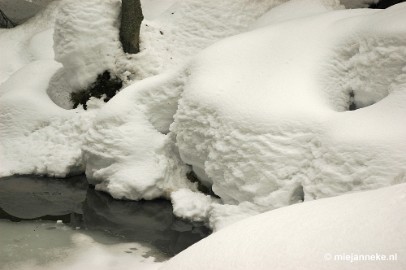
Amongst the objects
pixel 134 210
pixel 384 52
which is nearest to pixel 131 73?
pixel 134 210

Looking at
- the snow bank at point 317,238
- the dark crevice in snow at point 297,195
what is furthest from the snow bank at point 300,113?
the snow bank at point 317,238

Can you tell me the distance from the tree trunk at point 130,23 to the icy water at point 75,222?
10.3 ft

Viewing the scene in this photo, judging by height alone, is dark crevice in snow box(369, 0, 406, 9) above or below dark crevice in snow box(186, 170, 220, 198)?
above

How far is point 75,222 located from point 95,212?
1.27 ft

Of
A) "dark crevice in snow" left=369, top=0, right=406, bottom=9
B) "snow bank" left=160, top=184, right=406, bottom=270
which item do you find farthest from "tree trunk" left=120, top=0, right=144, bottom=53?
"snow bank" left=160, top=184, right=406, bottom=270

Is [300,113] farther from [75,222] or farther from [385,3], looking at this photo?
[385,3]

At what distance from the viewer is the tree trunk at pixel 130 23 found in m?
8.05

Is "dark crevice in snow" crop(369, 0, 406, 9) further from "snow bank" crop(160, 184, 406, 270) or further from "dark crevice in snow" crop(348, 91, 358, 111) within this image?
"snow bank" crop(160, 184, 406, 270)

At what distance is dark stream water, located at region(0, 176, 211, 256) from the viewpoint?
197 inches

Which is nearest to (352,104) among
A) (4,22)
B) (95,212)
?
(95,212)

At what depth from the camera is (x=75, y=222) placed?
17.6 feet

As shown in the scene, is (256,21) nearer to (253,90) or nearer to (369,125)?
(253,90)

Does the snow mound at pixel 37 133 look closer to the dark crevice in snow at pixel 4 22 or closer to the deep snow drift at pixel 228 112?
the deep snow drift at pixel 228 112

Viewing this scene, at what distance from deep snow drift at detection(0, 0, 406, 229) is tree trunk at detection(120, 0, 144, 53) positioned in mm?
206
